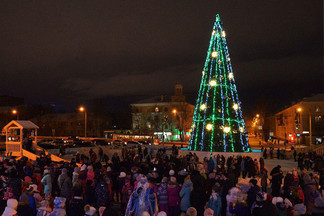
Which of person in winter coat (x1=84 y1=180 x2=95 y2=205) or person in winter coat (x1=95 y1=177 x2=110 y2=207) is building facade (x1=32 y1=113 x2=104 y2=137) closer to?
Answer: person in winter coat (x1=84 y1=180 x2=95 y2=205)

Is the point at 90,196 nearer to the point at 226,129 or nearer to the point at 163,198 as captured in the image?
the point at 163,198

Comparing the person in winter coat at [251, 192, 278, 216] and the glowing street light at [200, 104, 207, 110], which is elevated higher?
the glowing street light at [200, 104, 207, 110]

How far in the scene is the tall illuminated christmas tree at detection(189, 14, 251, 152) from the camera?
77.9 ft

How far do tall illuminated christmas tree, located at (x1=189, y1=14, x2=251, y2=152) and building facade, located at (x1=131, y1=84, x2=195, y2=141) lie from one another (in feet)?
137

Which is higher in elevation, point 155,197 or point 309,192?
point 155,197

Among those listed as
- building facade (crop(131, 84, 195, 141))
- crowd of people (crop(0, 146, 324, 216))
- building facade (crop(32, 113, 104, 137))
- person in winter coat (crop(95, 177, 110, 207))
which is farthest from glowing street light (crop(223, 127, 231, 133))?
building facade (crop(32, 113, 104, 137))

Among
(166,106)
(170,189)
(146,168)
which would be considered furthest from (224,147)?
(166,106)

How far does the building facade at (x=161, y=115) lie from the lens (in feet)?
224

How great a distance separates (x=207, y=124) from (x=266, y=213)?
1790cm

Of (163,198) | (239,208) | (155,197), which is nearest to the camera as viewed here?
(239,208)

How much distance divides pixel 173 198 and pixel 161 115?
63778 millimetres

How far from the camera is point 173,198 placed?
823 centimetres

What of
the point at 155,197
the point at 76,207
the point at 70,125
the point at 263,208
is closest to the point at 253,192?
the point at 263,208


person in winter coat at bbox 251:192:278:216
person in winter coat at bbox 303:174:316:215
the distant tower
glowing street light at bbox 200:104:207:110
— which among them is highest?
the distant tower
